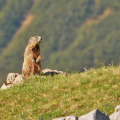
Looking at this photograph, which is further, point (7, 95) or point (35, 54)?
point (35, 54)

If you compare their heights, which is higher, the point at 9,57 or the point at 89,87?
the point at 9,57

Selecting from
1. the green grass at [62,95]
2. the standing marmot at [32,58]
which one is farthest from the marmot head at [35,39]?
the green grass at [62,95]

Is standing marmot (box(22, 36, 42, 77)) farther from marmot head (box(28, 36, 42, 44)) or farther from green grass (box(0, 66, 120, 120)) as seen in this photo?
green grass (box(0, 66, 120, 120))

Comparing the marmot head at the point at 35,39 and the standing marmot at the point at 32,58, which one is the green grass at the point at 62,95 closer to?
the standing marmot at the point at 32,58

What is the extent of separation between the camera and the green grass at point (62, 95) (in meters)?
14.9

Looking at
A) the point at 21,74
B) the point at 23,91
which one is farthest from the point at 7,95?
the point at 21,74

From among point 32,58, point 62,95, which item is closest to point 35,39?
point 32,58

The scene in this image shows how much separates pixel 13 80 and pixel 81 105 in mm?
6266

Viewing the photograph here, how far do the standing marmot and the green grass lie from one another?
0.89 metres

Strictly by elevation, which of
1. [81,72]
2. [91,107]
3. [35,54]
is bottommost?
[91,107]

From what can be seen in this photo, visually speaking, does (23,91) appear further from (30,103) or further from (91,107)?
(91,107)

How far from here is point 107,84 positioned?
55.5 ft

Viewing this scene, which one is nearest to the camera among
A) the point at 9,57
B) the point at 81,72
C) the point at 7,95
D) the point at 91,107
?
Result: the point at 91,107

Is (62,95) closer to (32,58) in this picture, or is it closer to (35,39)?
(32,58)
